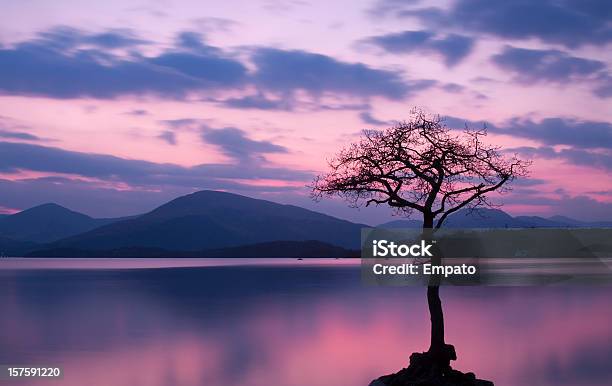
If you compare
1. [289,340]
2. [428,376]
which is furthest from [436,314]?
[289,340]

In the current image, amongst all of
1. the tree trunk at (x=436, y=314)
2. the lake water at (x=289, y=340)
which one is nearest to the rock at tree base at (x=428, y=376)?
the tree trunk at (x=436, y=314)

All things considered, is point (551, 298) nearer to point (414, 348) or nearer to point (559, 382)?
point (414, 348)

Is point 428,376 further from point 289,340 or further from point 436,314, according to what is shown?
point 289,340

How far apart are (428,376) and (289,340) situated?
80.6 feet

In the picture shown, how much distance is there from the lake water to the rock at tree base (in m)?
7.57

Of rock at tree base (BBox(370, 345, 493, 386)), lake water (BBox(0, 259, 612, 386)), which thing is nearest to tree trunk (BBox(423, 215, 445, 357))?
rock at tree base (BBox(370, 345, 493, 386))

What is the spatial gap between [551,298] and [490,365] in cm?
5650

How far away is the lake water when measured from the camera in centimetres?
3319

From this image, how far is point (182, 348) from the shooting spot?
4266cm

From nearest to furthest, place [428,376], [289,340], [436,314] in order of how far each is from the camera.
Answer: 1. [428,376]
2. [436,314]
3. [289,340]

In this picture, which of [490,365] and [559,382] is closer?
[559,382]

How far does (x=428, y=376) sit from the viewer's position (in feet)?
75.5

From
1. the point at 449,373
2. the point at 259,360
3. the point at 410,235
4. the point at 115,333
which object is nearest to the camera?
the point at 449,373

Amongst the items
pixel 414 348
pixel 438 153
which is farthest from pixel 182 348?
pixel 438 153
